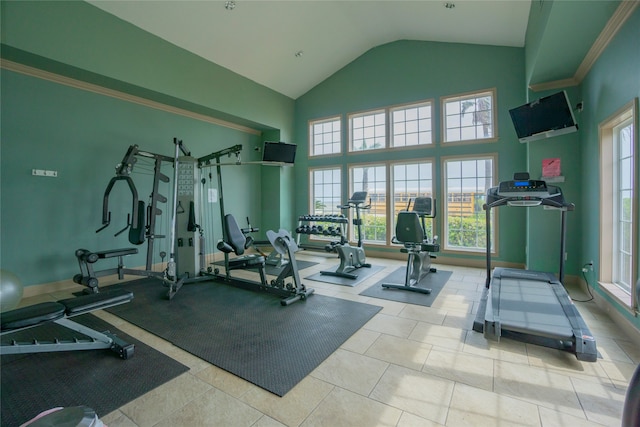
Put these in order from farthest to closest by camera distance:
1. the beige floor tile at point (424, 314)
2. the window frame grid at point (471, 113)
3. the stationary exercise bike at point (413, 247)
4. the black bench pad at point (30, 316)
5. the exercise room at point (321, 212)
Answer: the window frame grid at point (471, 113) < the stationary exercise bike at point (413, 247) < the beige floor tile at point (424, 314) < the exercise room at point (321, 212) < the black bench pad at point (30, 316)

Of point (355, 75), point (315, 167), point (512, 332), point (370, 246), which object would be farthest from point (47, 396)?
point (355, 75)

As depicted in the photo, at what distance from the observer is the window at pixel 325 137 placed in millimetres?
7375

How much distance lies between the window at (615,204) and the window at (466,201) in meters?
2.06

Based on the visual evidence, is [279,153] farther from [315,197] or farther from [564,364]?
[564,364]

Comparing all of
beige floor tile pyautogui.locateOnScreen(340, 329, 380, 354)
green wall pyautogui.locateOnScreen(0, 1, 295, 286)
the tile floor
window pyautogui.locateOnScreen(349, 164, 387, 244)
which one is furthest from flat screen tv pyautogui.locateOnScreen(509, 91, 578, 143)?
green wall pyautogui.locateOnScreen(0, 1, 295, 286)

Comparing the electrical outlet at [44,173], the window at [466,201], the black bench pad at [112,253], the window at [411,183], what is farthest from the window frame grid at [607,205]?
the electrical outlet at [44,173]

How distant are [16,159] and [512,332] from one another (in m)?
6.17

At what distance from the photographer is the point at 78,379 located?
82.3 inches

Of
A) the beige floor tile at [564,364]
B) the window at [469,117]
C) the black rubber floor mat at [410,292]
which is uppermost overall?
the window at [469,117]

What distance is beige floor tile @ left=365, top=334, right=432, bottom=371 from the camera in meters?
2.30

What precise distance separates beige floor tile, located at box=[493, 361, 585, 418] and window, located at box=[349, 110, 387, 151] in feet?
17.4

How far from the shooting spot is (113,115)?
4.82 metres

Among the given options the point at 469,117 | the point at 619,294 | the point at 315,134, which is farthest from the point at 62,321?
the point at 469,117

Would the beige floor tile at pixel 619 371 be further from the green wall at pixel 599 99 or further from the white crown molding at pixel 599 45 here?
the white crown molding at pixel 599 45
